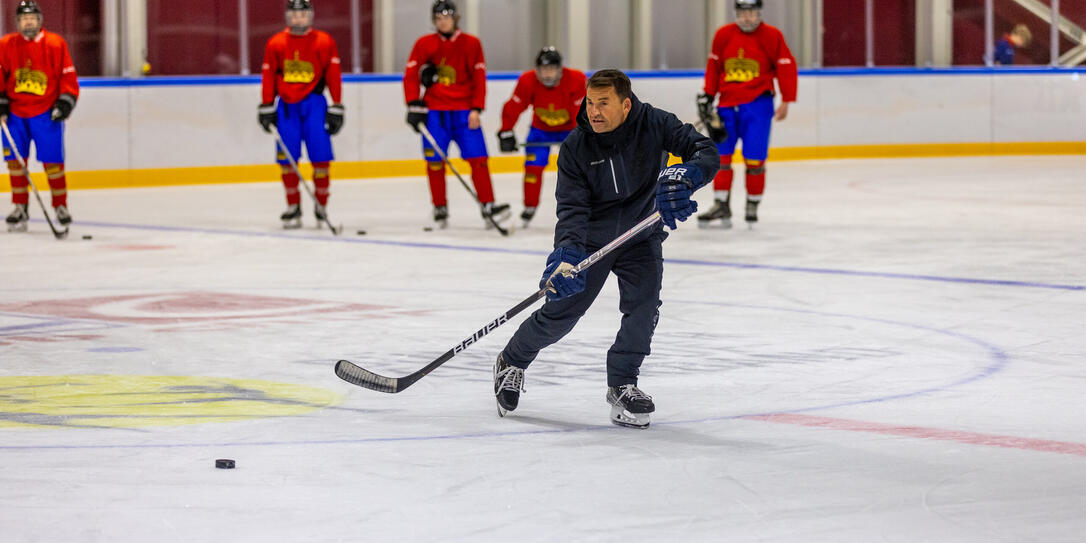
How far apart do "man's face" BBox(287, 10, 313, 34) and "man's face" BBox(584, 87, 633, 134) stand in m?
6.53

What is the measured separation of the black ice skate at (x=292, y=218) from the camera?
1077cm

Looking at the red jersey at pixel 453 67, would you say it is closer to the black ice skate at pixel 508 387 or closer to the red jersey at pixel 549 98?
the red jersey at pixel 549 98

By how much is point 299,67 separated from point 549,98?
1546 millimetres

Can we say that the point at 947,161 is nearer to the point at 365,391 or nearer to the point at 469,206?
the point at 469,206

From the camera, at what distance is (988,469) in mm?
3691

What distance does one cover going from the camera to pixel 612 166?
171 inches

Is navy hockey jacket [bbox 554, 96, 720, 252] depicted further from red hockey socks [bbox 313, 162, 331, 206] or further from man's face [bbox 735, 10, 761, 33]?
red hockey socks [bbox 313, 162, 331, 206]

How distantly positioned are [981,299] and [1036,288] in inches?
17.8

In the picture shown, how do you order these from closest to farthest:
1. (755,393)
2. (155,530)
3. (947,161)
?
(155,530) < (755,393) < (947,161)

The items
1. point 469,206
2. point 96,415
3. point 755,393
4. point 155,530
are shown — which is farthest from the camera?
point 469,206

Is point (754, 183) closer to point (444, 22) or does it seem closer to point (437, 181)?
point (437, 181)

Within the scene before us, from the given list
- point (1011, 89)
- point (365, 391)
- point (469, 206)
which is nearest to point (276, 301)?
point (365, 391)

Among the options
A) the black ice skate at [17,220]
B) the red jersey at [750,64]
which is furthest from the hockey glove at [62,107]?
the red jersey at [750,64]

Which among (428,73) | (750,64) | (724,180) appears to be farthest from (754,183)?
(428,73)
